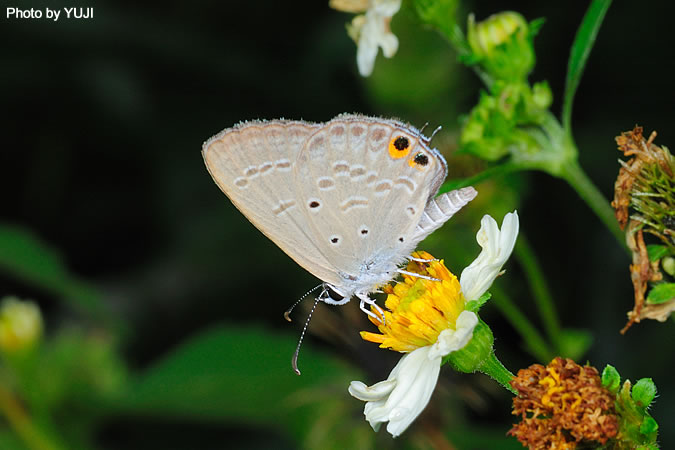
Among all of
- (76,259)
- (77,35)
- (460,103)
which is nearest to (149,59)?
(77,35)

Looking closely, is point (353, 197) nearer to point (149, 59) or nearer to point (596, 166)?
point (596, 166)

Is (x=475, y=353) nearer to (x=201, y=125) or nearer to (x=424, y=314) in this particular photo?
(x=424, y=314)

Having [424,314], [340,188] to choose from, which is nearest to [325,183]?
[340,188]

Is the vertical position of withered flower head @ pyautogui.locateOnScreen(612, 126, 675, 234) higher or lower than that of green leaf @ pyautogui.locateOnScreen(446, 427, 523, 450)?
higher

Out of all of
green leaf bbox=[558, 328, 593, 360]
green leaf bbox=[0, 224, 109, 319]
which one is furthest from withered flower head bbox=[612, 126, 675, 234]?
green leaf bbox=[0, 224, 109, 319]

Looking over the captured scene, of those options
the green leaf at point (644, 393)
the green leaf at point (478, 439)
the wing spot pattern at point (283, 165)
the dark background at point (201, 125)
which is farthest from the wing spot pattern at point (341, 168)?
the dark background at point (201, 125)

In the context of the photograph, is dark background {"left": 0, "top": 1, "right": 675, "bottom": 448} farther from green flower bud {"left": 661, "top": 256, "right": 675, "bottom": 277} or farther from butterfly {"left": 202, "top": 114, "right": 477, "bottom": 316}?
green flower bud {"left": 661, "top": 256, "right": 675, "bottom": 277}
